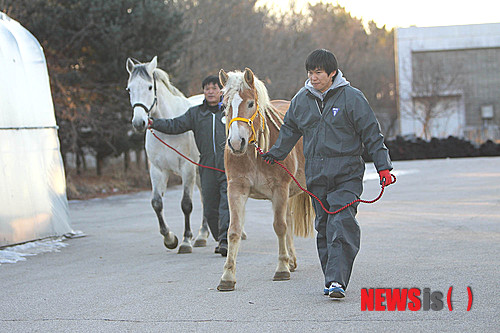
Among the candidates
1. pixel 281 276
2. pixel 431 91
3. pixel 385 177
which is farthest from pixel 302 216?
pixel 431 91

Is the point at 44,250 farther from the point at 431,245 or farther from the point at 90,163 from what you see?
the point at 90,163

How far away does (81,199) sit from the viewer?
20.5 m

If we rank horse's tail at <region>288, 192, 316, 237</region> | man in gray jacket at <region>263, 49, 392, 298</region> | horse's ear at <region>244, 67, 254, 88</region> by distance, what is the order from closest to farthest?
1. man in gray jacket at <region>263, 49, 392, 298</region>
2. horse's ear at <region>244, 67, 254, 88</region>
3. horse's tail at <region>288, 192, 316, 237</region>

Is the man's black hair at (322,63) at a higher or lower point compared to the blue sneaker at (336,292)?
higher

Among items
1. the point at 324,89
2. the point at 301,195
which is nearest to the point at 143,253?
the point at 301,195

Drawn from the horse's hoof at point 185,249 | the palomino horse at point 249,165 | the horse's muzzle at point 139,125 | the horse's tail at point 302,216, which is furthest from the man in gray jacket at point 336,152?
the horse's hoof at point 185,249

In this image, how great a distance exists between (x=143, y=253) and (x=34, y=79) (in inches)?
136

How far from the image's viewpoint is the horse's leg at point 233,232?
6621 mm

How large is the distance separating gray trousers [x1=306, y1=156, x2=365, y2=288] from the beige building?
153ft

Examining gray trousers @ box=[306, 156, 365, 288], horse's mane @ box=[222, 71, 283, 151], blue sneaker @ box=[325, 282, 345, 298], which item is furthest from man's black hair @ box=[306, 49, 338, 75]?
blue sneaker @ box=[325, 282, 345, 298]

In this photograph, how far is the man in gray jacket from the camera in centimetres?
599

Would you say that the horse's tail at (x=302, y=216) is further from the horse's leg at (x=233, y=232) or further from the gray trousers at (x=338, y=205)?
the gray trousers at (x=338, y=205)

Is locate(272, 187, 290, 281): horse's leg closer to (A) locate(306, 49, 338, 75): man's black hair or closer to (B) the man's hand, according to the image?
(B) the man's hand

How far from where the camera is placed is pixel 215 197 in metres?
9.38
